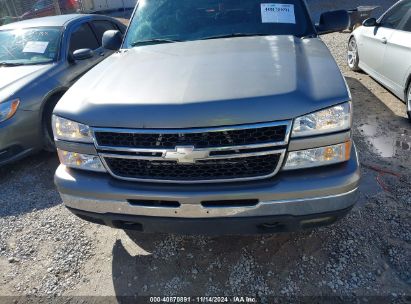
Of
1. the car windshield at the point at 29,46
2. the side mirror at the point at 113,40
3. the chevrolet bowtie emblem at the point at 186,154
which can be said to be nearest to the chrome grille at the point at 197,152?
the chevrolet bowtie emblem at the point at 186,154

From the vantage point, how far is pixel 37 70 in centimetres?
465

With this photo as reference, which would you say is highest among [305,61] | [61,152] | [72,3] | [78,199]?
[305,61]

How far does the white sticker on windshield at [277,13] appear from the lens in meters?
3.29

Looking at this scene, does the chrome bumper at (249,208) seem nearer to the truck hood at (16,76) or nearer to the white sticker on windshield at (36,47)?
the truck hood at (16,76)

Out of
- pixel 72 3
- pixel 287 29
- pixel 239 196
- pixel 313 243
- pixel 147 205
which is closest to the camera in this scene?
pixel 239 196

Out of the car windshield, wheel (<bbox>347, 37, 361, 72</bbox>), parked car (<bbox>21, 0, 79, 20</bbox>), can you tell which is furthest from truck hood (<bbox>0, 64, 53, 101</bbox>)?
parked car (<bbox>21, 0, 79, 20</bbox>)

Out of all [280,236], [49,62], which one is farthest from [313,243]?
[49,62]

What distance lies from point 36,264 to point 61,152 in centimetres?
114

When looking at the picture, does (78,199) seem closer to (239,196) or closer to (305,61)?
(239,196)

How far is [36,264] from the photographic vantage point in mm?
2916

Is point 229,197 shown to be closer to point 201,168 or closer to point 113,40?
point 201,168

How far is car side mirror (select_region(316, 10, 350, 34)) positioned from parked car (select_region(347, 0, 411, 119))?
63.9 inches

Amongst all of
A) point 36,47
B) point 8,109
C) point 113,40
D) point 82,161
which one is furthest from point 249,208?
point 36,47

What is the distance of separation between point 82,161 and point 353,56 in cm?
643
